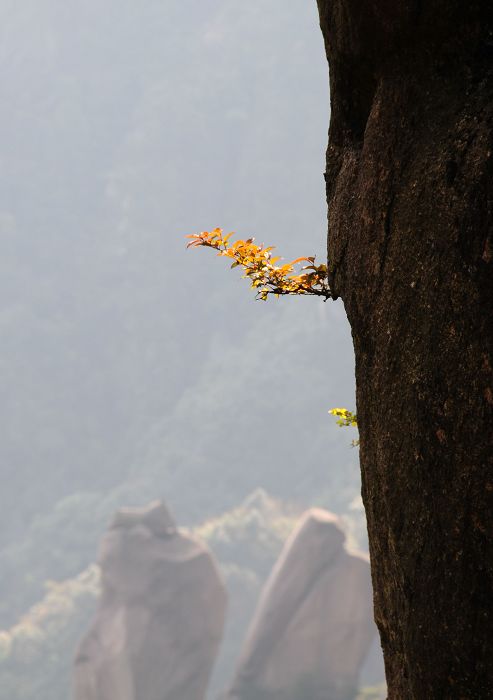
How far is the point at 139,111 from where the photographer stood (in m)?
92.6

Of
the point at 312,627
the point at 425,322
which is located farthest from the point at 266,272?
the point at 312,627

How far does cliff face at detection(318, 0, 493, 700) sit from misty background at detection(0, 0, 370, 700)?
38.8 m

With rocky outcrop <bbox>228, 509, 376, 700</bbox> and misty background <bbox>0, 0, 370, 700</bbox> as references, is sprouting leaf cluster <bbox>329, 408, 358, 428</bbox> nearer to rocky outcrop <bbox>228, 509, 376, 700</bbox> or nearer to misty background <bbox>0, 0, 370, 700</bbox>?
rocky outcrop <bbox>228, 509, 376, 700</bbox>

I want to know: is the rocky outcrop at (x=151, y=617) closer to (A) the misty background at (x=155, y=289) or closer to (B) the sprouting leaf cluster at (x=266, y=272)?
(A) the misty background at (x=155, y=289)

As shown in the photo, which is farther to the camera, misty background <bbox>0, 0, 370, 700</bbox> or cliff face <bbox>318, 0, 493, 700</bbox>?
misty background <bbox>0, 0, 370, 700</bbox>

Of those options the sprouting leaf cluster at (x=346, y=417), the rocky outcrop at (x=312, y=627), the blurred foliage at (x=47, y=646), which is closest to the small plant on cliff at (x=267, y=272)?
the sprouting leaf cluster at (x=346, y=417)

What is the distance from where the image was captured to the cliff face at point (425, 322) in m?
2.21

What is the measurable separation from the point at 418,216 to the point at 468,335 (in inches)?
15.0

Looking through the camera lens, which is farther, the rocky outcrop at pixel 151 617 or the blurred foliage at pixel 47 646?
the blurred foliage at pixel 47 646

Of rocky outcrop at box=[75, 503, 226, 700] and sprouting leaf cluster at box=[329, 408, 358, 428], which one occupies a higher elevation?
rocky outcrop at box=[75, 503, 226, 700]

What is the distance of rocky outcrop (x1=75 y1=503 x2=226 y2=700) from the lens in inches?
916

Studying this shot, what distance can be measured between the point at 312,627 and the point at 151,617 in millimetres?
4372

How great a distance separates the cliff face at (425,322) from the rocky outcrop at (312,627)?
75.9 ft

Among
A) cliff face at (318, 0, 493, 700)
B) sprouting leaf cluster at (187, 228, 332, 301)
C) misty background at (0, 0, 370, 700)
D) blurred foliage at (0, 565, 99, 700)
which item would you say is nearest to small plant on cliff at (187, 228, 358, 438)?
sprouting leaf cluster at (187, 228, 332, 301)
